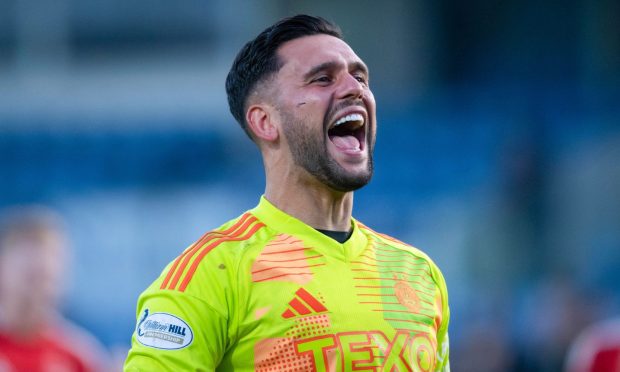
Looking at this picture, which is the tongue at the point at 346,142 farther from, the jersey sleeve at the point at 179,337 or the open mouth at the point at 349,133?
the jersey sleeve at the point at 179,337

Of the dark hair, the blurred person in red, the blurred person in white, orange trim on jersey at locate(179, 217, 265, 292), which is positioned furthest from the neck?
the blurred person in red

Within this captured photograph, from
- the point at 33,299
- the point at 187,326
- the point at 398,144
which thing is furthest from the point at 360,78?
the point at 398,144

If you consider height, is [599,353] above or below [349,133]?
above

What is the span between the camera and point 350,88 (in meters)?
3.81

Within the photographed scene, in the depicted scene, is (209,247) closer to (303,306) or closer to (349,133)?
(303,306)

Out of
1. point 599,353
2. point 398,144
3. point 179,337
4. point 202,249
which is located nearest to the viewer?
point 179,337

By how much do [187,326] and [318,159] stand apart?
2.49 feet

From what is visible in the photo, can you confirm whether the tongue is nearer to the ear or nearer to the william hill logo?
the ear

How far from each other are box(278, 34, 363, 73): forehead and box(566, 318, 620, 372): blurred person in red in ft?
13.2

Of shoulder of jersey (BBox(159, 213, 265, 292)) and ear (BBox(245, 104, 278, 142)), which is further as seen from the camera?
ear (BBox(245, 104, 278, 142))

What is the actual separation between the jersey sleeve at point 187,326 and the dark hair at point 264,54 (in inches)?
29.8

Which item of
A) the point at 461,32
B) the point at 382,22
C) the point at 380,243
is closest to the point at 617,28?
the point at 461,32

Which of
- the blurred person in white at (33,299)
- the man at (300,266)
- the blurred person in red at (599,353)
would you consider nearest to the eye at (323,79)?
the man at (300,266)

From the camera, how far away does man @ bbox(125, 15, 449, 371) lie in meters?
3.45
